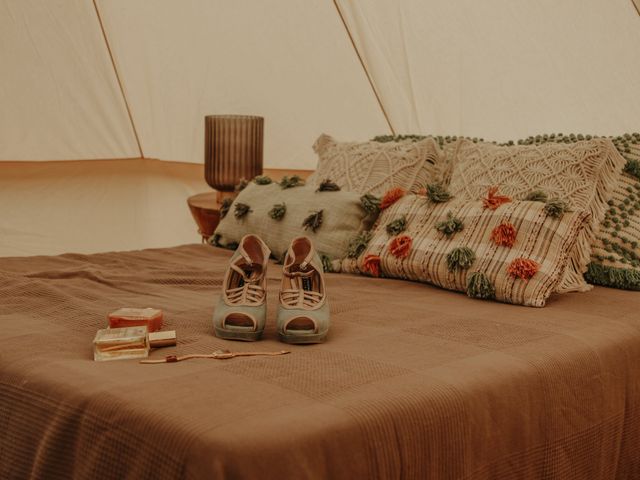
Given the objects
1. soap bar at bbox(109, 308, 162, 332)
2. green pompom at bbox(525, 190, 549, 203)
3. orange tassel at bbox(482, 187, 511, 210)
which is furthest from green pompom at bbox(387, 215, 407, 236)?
soap bar at bbox(109, 308, 162, 332)

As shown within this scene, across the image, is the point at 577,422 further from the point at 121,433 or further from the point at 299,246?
the point at 121,433

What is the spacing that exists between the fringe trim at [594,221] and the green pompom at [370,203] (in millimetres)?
536

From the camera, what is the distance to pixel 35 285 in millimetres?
1734

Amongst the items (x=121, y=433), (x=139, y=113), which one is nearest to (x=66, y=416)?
(x=121, y=433)

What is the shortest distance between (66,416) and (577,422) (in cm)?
87

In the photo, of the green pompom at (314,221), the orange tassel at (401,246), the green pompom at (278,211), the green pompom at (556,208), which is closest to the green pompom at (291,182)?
the green pompom at (278,211)

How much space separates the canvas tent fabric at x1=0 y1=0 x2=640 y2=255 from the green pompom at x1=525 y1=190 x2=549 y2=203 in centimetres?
88

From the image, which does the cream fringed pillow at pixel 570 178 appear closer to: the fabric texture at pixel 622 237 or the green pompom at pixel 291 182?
the fabric texture at pixel 622 237

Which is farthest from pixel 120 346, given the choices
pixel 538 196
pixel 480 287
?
pixel 538 196

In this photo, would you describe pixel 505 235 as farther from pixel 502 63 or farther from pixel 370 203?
pixel 502 63

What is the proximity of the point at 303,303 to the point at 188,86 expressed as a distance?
7.13 feet

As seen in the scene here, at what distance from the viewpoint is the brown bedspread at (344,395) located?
978mm

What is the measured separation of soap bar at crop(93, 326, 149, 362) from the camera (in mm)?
1245

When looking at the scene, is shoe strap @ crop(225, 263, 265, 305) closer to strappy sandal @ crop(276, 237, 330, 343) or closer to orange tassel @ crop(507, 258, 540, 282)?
strappy sandal @ crop(276, 237, 330, 343)
